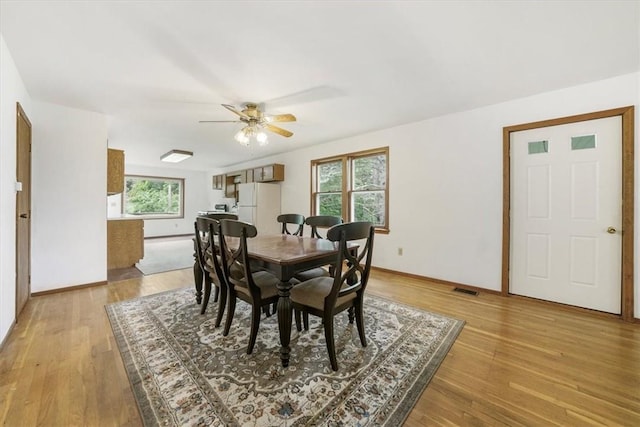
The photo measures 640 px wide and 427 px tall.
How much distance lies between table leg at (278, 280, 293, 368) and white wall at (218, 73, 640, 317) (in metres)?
2.61

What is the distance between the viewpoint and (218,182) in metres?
8.10

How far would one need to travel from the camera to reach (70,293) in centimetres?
319

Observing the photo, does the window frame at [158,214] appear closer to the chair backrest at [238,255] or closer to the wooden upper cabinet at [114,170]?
the wooden upper cabinet at [114,170]

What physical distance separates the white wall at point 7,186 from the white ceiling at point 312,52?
0.18m

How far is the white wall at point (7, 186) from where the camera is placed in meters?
1.97

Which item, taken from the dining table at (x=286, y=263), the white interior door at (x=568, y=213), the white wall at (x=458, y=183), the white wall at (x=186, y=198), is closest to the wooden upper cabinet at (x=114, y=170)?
the dining table at (x=286, y=263)

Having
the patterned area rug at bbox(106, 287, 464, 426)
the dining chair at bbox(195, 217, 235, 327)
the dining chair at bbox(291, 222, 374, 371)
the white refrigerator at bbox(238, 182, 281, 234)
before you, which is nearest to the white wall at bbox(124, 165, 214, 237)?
the white refrigerator at bbox(238, 182, 281, 234)

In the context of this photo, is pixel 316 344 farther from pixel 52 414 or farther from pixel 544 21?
pixel 544 21

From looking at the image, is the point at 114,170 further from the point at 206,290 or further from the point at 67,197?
the point at 206,290

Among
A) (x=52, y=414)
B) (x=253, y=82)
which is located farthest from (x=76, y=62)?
(x=52, y=414)

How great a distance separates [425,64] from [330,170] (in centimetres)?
299

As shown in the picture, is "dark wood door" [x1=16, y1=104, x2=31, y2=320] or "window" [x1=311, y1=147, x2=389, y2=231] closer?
"dark wood door" [x1=16, y1=104, x2=31, y2=320]

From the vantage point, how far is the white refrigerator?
19.0 feet

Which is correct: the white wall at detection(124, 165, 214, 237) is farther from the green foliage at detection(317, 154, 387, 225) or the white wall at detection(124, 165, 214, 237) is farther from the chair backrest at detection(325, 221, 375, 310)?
the chair backrest at detection(325, 221, 375, 310)
